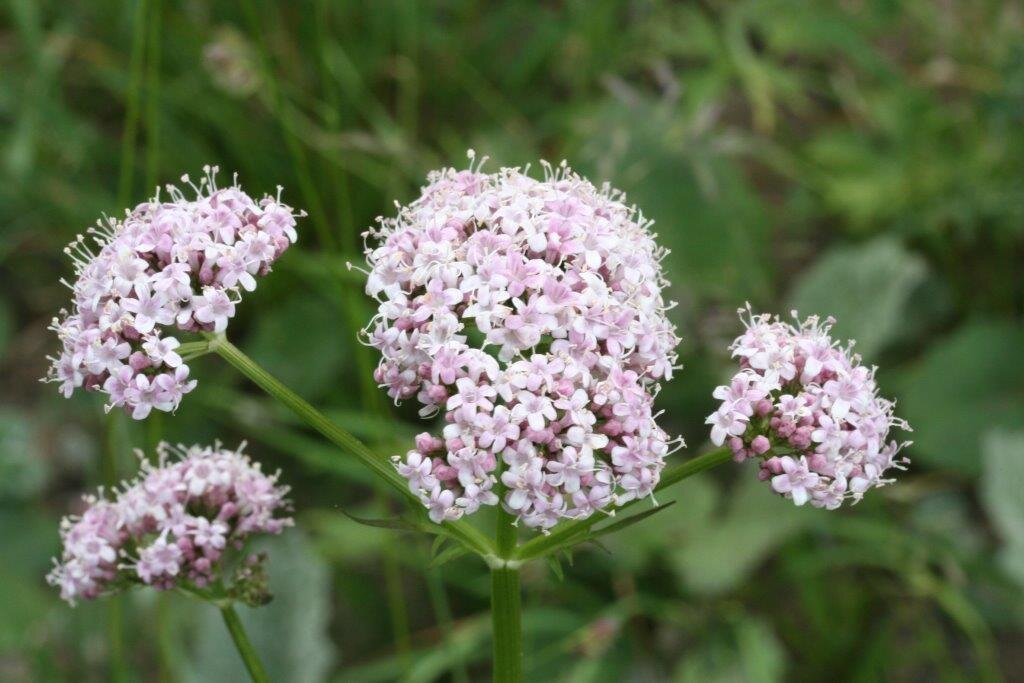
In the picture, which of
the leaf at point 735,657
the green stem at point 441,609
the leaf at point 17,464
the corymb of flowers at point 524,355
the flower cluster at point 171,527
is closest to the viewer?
the corymb of flowers at point 524,355

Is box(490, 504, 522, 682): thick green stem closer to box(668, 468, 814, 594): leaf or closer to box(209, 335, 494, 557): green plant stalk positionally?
box(209, 335, 494, 557): green plant stalk

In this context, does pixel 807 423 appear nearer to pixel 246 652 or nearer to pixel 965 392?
pixel 246 652

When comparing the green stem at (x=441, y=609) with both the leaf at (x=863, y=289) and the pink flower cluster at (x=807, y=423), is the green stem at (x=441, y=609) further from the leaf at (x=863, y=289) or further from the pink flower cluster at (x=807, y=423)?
the leaf at (x=863, y=289)

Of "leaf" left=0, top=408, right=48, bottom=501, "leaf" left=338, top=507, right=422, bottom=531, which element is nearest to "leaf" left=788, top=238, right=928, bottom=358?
"leaf" left=338, top=507, right=422, bottom=531

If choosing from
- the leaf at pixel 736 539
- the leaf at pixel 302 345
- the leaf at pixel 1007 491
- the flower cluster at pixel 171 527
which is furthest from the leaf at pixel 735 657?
the flower cluster at pixel 171 527

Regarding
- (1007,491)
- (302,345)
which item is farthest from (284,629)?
(1007,491)
